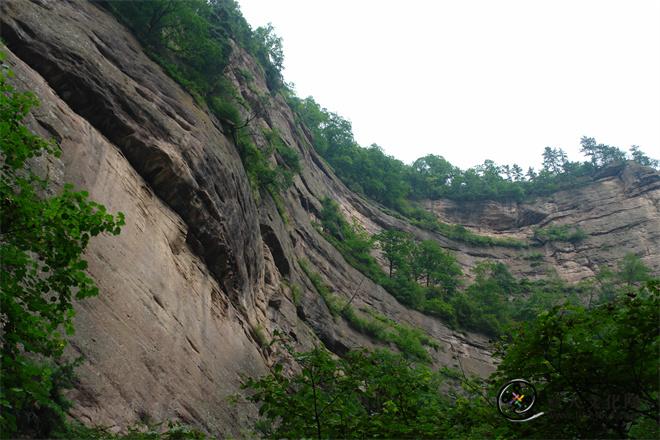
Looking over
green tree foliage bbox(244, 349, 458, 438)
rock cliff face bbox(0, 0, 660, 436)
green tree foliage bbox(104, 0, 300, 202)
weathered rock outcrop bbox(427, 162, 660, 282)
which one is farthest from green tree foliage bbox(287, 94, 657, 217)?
green tree foliage bbox(244, 349, 458, 438)

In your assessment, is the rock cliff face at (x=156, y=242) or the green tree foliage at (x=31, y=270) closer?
the green tree foliage at (x=31, y=270)

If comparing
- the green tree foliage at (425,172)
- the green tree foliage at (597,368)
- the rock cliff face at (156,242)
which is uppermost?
the green tree foliage at (425,172)

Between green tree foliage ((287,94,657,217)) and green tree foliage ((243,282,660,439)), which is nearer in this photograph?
green tree foliage ((243,282,660,439))

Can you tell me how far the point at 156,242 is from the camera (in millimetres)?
14688

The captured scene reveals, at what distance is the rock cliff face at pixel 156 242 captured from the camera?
37.3 ft

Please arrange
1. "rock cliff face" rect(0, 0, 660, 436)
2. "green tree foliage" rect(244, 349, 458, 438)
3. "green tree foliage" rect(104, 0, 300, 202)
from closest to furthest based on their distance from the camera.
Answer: "green tree foliage" rect(244, 349, 458, 438), "rock cliff face" rect(0, 0, 660, 436), "green tree foliage" rect(104, 0, 300, 202)

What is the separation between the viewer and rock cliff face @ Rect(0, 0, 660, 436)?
Answer: 11.4 metres

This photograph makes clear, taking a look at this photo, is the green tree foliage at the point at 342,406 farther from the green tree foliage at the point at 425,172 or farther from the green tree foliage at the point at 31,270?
the green tree foliage at the point at 425,172

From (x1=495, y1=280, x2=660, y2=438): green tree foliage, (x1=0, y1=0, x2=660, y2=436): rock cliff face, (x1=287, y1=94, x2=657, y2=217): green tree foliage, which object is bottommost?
(x1=0, y1=0, x2=660, y2=436): rock cliff face

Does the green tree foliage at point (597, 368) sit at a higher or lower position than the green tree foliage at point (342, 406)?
higher

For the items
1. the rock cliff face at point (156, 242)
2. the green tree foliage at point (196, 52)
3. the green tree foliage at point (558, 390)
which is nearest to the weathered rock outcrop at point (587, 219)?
the rock cliff face at point (156, 242)

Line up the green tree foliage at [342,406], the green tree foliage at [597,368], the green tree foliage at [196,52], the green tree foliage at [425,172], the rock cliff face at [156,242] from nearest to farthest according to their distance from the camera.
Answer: the green tree foliage at [597,368] < the green tree foliage at [342,406] < the rock cliff face at [156,242] < the green tree foliage at [196,52] < the green tree foliage at [425,172]

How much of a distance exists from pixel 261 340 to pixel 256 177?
968 centimetres

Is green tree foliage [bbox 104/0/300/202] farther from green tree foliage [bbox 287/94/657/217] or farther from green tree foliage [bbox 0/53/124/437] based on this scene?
green tree foliage [bbox 287/94/657/217]
